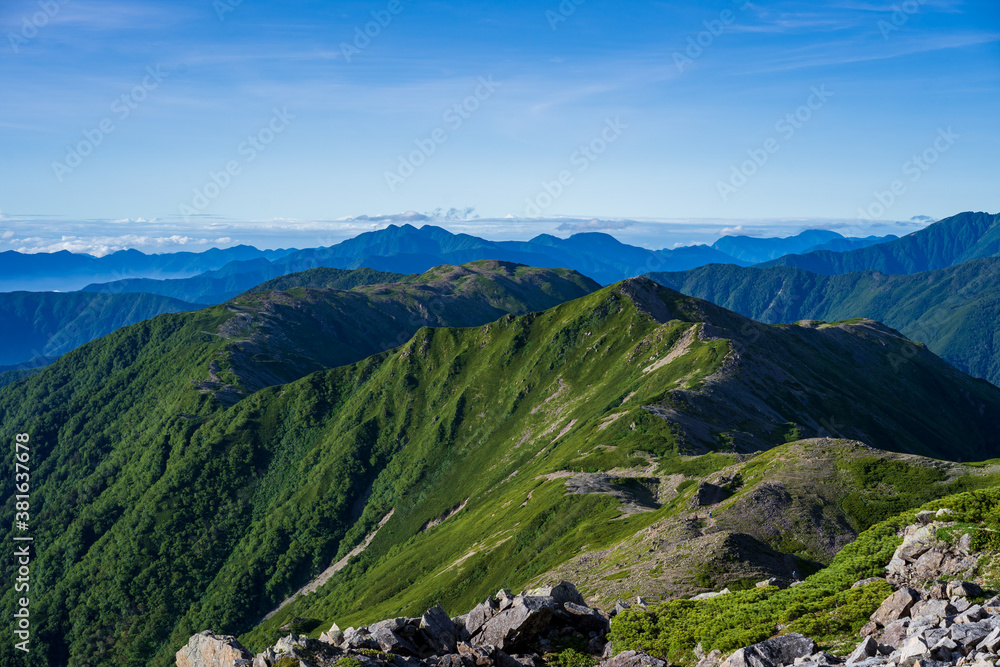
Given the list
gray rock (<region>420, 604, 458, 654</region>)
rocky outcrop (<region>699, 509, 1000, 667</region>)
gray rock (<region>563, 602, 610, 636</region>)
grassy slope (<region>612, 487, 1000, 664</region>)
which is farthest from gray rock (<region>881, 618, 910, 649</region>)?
gray rock (<region>420, 604, 458, 654</region>)

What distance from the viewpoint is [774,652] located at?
3161 cm

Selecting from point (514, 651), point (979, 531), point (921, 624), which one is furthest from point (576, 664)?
point (979, 531)

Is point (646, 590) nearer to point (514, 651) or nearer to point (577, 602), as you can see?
point (577, 602)

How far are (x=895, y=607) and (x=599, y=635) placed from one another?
16.3 meters

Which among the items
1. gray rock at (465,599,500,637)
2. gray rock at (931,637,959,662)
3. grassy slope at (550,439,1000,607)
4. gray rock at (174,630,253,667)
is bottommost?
grassy slope at (550,439,1000,607)

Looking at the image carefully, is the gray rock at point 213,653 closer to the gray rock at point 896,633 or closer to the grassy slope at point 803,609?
the grassy slope at point 803,609

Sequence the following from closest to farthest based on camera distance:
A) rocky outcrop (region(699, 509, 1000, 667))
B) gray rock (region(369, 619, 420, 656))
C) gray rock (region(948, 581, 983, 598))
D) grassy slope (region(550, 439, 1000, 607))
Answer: rocky outcrop (region(699, 509, 1000, 667))
gray rock (region(948, 581, 983, 598))
gray rock (region(369, 619, 420, 656))
grassy slope (region(550, 439, 1000, 607))

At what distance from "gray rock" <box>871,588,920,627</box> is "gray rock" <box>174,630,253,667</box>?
109ft

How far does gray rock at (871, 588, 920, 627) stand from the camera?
32.2 metres

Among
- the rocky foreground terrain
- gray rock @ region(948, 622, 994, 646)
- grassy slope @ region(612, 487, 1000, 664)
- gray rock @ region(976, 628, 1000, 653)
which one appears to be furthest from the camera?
grassy slope @ region(612, 487, 1000, 664)

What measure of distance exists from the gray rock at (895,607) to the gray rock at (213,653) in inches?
1312

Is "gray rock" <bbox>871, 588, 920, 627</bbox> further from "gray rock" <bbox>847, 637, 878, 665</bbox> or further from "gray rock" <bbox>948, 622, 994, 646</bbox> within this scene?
"gray rock" <bbox>948, 622, 994, 646</bbox>

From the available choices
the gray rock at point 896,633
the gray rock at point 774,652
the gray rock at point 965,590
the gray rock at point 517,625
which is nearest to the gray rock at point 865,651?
the gray rock at point 896,633

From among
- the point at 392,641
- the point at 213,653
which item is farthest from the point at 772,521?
the point at 213,653
